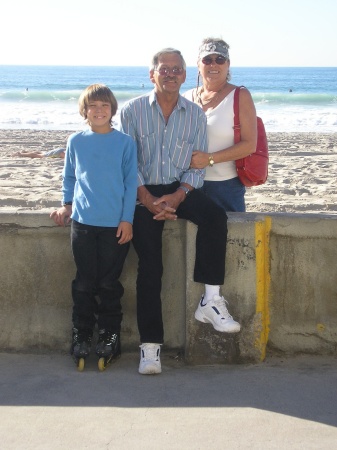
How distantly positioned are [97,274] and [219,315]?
2.23 ft

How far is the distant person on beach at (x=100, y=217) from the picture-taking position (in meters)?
3.97

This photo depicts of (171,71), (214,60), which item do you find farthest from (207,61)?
(171,71)

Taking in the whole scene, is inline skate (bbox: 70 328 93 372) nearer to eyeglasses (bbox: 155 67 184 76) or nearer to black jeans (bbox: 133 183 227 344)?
black jeans (bbox: 133 183 227 344)

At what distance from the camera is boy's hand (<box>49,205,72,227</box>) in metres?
4.12

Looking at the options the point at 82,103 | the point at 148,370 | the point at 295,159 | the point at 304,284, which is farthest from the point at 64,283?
the point at 295,159

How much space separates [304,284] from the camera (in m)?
4.17

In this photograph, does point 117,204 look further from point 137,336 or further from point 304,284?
point 304,284

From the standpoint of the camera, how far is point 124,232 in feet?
13.0

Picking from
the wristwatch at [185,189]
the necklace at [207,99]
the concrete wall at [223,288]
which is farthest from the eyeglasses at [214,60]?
the concrete wall at [223,288]

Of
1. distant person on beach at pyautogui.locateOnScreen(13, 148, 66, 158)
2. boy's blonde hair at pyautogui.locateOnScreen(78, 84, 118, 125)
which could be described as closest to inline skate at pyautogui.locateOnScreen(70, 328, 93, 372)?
boy's blonde hair at pyautogui.locateOnScreen(78, 84, 118, 125)

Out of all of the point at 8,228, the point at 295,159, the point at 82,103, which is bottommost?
the point at 295,159

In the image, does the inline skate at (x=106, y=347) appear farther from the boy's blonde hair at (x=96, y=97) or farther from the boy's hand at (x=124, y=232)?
the boy's blonde hair at (x=96, y=97)

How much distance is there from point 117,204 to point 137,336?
0.79 metres

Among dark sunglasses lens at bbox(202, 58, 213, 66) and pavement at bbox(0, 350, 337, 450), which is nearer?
pavement at bbox(0, 350, 337, 450)
